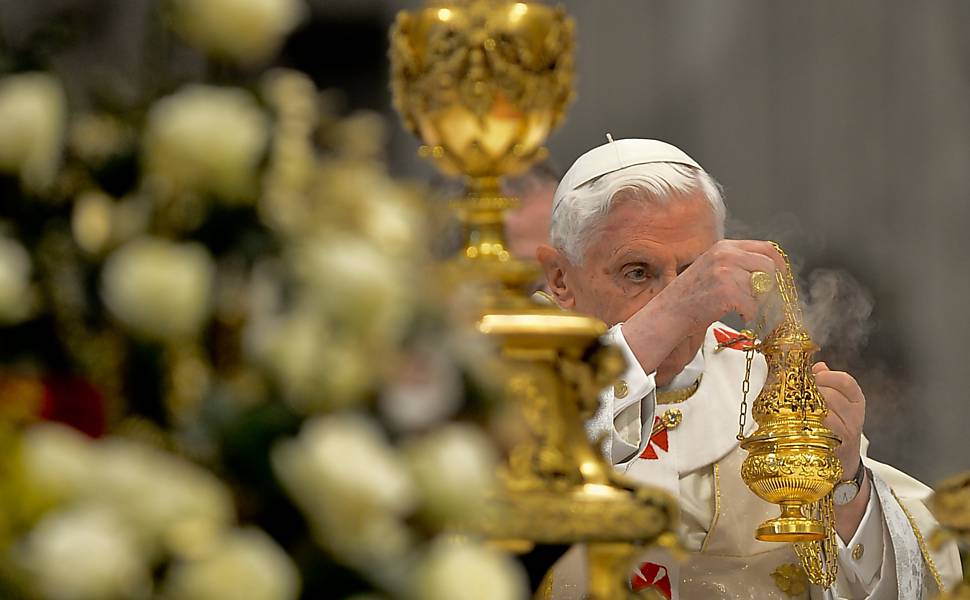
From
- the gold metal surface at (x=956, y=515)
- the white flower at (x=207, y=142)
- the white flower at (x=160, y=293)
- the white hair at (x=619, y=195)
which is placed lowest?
the white hair at (x=619, y=195)

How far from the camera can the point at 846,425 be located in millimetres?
3154

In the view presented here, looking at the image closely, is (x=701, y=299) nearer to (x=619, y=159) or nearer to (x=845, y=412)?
(x=845, y=412)

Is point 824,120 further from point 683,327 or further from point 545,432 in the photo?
point 545,432

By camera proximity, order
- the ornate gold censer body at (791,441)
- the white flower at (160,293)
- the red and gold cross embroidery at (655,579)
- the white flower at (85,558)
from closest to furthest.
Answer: the white flower at (85,558) < the white flower at (160,293) < the ornate gold censer body at (791,441) < the red and gold cross embroidery at (655,579)

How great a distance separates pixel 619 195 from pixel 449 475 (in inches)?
109

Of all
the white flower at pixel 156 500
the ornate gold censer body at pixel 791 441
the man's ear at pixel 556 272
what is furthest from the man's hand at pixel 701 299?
the white flower at pixel 156 500

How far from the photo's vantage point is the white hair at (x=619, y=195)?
372 centimetres

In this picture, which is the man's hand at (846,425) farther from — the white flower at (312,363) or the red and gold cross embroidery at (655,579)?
the white flower at (312,363)

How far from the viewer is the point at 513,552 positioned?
1.60m

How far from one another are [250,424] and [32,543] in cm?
13

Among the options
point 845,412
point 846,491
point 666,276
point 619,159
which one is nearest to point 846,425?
point 845,412

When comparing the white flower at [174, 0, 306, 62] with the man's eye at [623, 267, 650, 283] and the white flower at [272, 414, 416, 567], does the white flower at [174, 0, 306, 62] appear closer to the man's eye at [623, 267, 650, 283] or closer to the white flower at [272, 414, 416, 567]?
the white flower at [272, 414, 416, 567]

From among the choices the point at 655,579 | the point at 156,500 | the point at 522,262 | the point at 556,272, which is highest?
the point at 156,500

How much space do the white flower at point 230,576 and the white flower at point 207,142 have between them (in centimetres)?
20
